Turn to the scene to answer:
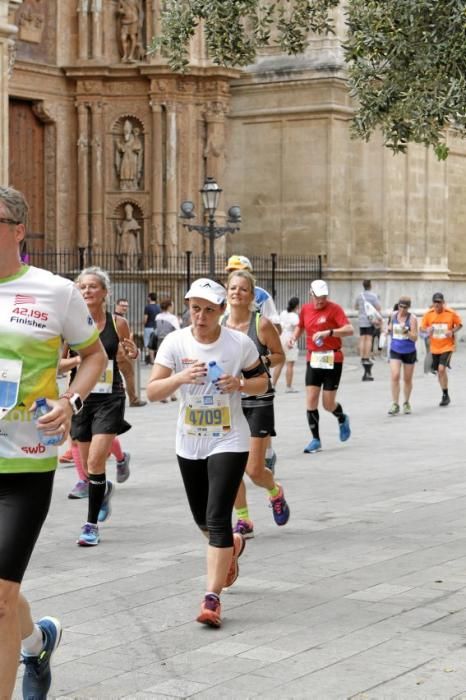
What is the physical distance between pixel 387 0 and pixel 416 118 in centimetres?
91

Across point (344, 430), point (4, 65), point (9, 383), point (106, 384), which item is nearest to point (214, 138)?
point (4, 65)

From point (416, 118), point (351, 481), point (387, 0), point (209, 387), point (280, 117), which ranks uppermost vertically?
point (280, 117)

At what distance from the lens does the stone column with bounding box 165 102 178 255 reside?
31.8m

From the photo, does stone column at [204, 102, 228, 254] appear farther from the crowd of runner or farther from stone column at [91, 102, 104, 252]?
the crowd of runner

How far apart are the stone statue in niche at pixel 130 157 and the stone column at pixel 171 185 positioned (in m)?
0.79

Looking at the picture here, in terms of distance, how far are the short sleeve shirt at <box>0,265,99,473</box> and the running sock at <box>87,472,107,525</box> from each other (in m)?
4.08

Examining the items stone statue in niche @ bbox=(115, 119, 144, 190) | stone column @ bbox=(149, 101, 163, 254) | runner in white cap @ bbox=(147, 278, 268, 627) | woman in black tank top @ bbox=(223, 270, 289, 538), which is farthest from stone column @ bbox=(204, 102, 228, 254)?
runner in white cap @ bbox=(147, 278, 268, 627)

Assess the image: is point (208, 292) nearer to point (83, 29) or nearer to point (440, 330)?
point (440, 330)

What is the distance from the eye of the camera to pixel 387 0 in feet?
33.5

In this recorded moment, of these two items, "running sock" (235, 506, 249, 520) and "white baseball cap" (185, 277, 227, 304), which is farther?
"running sock" (235, 506, 249, 520)

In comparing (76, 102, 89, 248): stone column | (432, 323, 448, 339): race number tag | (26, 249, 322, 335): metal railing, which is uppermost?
(76, 102, 89, 248): stone column

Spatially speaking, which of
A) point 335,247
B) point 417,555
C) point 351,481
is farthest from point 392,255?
point 417,555

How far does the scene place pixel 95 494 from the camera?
9.01 m

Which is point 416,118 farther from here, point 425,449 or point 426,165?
point 426,165
